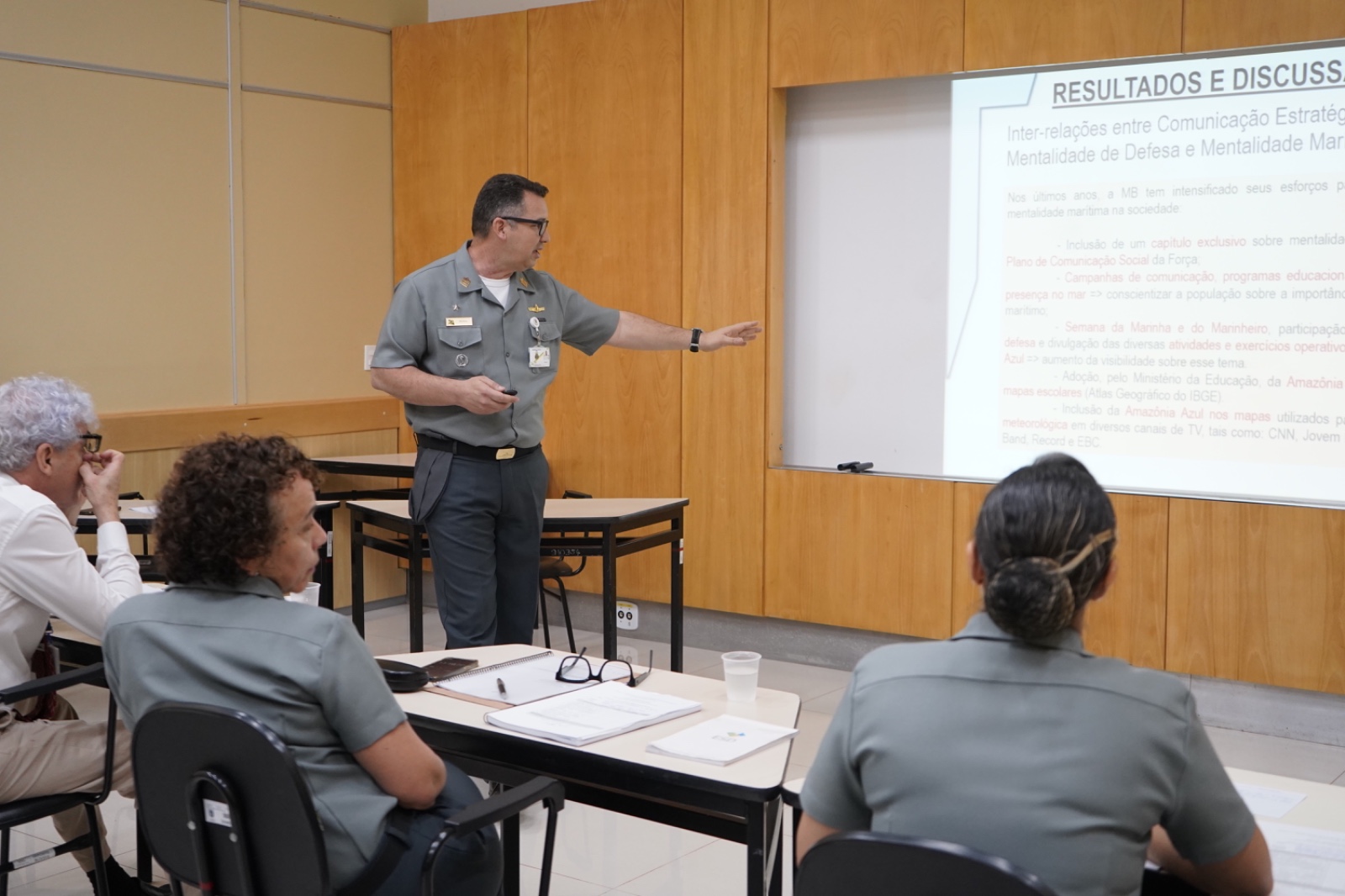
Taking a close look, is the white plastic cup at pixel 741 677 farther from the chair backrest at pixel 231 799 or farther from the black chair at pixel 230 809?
the chair backrest at pixel 231 799

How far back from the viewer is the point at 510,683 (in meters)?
2.42

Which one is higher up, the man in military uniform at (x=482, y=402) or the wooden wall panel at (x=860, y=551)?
the man in military uniform at (x=482, y=402)

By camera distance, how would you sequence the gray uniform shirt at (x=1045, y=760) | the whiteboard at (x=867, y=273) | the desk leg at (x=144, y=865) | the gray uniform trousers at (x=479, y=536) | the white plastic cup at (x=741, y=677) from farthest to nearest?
the whiteboard at (x=867, y=273), the gray uniform trousers at (x=479, y=536), the desk leg at (x=144, y=865), the white plastic cup at (x=741, y=677), the gray uniform shirt at (x=1045, y=760)

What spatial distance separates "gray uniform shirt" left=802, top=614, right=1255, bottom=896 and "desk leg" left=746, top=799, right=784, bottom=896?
47 centimetres

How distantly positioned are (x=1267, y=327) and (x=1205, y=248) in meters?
0.35

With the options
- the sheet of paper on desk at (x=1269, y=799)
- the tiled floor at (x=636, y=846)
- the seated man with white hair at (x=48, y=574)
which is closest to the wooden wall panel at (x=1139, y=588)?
the tiled floor at (x=636, y=846)

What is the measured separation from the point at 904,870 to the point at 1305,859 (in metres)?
0.69

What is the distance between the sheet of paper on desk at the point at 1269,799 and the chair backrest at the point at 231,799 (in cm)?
133

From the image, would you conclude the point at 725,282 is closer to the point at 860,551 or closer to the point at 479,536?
the point at 860,551

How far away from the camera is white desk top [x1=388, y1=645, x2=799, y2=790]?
195 centimetres

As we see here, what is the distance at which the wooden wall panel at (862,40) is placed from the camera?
15.7ft

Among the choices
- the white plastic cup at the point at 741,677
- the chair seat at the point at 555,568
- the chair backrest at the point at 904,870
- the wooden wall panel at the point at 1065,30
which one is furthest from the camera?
the chair seat at the point at 555,568

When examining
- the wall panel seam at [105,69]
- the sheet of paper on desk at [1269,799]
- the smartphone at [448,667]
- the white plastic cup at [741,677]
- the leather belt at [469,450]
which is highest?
the wall panel seam at [105,69]

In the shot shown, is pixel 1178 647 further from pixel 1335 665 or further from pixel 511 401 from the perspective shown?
pixel 511 401
